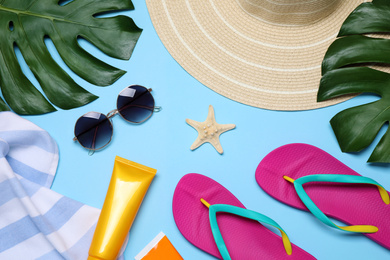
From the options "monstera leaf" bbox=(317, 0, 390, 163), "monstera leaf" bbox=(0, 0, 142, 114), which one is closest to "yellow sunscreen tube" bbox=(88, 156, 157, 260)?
"monstera leaf" bbox=(0, 0, 142, 114)

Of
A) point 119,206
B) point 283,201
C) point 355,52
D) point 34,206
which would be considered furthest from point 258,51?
point 34,206

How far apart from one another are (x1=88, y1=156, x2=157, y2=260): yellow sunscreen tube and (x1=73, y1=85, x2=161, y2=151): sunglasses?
0.07 m

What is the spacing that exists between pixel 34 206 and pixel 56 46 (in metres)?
0.32

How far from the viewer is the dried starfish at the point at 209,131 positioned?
666mm

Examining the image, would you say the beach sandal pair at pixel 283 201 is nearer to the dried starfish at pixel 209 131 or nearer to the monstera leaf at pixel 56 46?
the dried starfish at pixel 209 131

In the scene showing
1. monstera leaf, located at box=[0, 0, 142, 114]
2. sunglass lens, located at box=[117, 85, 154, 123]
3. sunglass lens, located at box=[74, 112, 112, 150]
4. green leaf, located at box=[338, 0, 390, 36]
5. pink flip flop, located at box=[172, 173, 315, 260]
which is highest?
green leaf, located at box=[338, 0, 390, 36]

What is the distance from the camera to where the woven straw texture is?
2.20ft

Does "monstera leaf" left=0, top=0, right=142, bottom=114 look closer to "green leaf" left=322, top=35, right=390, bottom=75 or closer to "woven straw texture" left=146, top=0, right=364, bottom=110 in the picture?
"woven straw texture" left=146, top=0, right=364, bottom=110

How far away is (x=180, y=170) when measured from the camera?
0.67 metres

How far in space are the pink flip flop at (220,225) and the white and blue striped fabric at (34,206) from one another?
0.15m

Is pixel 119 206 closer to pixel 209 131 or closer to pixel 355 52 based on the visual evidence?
pixel 209 131

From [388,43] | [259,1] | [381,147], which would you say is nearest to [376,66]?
[388,43]

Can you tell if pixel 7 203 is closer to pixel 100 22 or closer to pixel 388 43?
pixel 100 22

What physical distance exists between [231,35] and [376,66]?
0.30 meters
